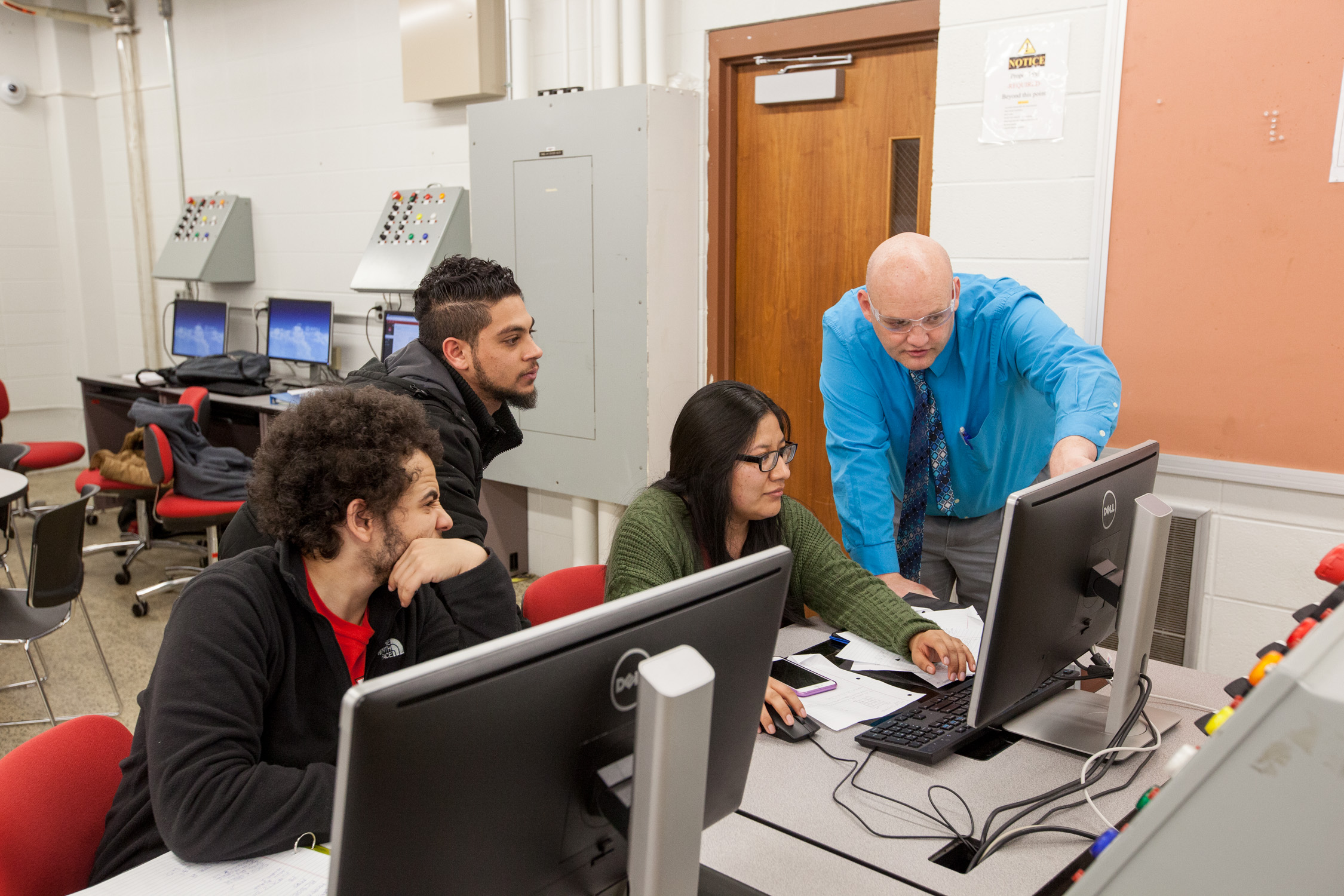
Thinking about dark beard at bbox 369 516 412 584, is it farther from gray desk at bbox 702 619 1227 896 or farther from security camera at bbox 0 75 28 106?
security camera at bbox 0 75 28 106

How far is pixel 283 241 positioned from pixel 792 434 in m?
3.07

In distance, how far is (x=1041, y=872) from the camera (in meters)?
1.15

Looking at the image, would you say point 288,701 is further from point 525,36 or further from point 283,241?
point 283,241

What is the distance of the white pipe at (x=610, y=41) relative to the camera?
11.6ft

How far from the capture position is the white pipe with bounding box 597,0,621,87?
11.6 ft

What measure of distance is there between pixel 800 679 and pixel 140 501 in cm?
370

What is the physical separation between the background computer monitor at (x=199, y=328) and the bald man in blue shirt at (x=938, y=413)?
3898mm

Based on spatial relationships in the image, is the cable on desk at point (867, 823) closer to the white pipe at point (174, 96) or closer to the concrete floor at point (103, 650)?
the concrete floor at point (103, 650)

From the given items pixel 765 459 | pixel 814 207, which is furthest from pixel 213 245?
pixel 765 459

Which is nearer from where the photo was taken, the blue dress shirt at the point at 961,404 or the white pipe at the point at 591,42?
the blue dress shirt at the point at 961,404

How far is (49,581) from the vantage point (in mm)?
2664

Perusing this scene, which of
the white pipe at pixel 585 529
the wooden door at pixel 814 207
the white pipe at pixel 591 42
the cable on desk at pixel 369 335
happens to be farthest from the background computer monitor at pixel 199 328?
the wooden door at pixel 814 207

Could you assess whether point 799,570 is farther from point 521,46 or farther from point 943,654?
point 521,46

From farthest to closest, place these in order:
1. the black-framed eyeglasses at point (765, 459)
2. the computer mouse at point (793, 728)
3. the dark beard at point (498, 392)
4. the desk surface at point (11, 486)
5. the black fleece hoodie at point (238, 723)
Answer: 1. the desk surface at point (11, 486)
2. the dark beard at point (498, 392)
3. the black-framed eyeglasses at point (765, 459)
4. the computer mouse at point (793, 728)
5. the black fleece hoodie at point (238, 723)
